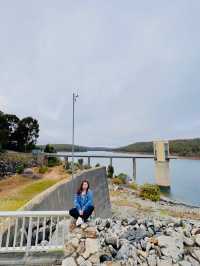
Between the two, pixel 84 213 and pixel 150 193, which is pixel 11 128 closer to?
pixel 150 193

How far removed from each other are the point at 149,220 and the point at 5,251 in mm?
2247

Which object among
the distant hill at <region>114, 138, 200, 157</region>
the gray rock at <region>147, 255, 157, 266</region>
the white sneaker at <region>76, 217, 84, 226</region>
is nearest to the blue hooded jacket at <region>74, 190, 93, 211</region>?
the white sneaker at <region>76, 217, 84, 226</region>

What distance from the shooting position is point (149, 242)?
10.9 ft

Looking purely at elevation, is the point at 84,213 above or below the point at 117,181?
above

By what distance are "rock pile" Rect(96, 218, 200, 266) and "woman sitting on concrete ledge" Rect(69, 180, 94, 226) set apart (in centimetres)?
30

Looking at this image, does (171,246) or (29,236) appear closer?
(171,246)

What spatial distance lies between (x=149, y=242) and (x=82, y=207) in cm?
109

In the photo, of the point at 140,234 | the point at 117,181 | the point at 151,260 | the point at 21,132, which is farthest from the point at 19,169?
the point at 151,260

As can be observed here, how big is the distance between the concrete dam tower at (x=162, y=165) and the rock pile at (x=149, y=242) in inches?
1357

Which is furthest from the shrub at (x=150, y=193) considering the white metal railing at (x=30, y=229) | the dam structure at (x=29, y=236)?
the white metal railing at (x=30, y=229)

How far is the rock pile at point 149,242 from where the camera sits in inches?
123

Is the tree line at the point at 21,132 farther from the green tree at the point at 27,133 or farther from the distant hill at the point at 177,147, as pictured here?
the distant hill at the point at 177,147

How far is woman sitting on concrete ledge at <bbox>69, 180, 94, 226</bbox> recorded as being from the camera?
3.27 meters

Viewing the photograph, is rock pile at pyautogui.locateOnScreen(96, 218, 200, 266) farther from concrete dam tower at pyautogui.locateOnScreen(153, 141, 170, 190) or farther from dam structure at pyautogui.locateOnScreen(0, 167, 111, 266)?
concrete dam tower at pyautogui.locateOnScreen(153, 141, 170, 190)
